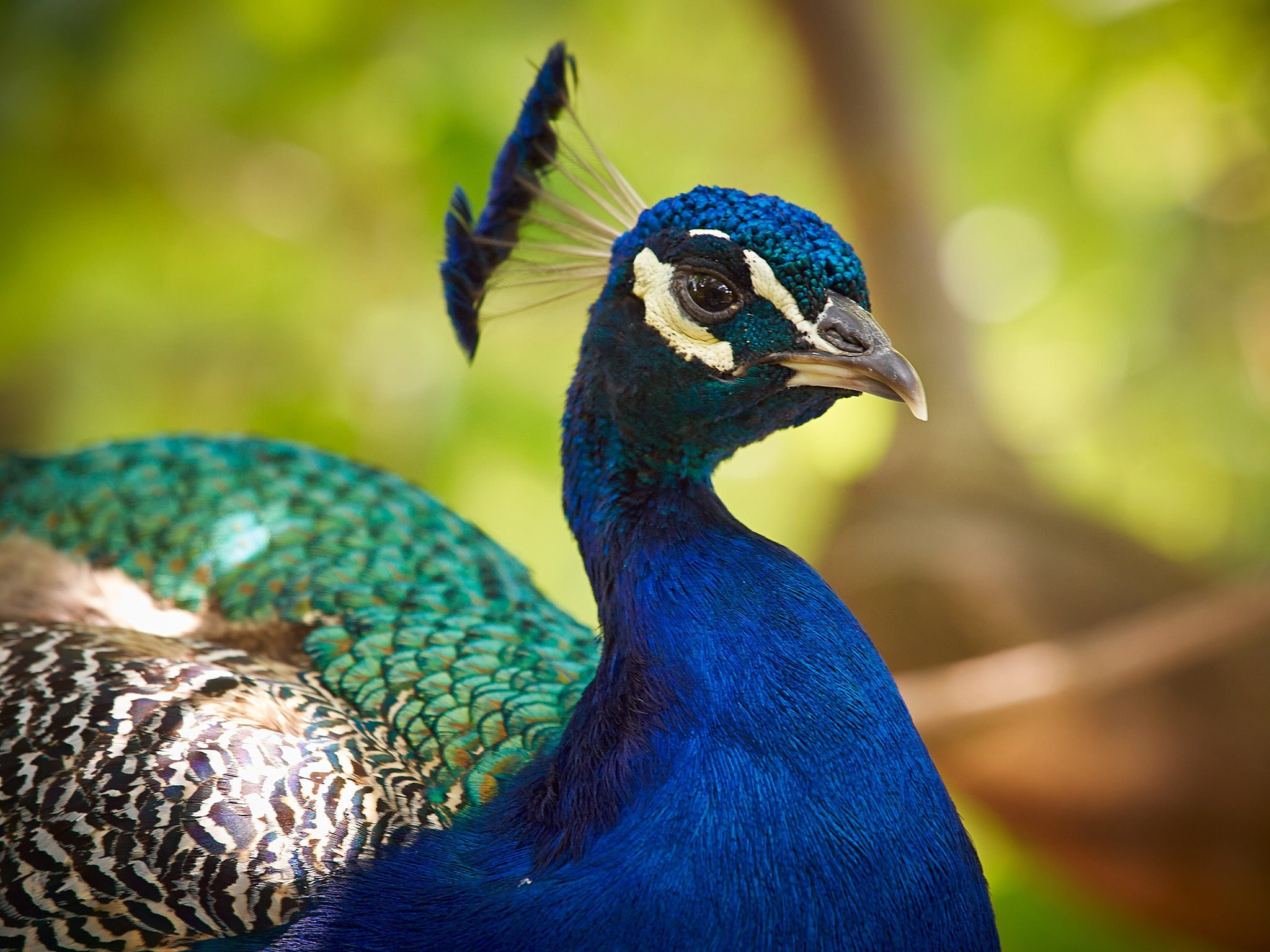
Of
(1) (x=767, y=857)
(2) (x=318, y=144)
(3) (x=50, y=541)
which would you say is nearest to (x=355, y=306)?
(2) (x=318, y=144)

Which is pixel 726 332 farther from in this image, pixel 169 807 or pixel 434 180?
pixel 434 180

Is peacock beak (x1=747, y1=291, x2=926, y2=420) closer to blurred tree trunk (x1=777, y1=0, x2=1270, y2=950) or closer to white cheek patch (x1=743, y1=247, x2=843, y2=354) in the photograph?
white cheek patch (x1=743, y1=247, x2=843, y2=354)

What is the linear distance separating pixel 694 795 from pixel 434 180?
3.03 m

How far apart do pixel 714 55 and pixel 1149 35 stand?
6.38ft

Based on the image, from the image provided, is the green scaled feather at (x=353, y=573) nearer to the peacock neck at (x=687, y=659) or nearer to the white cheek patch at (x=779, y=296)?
the peacock neck at (x=687, y=659)

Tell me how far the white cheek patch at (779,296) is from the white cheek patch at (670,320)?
6 centimetres

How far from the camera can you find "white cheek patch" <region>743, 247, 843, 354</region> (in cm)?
103

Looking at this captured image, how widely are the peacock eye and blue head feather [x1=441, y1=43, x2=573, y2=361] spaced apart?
35cm

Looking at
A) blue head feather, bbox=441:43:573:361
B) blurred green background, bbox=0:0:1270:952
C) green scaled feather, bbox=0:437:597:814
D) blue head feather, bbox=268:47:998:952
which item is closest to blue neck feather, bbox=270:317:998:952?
blue head feather, bbox=268:47:998:952

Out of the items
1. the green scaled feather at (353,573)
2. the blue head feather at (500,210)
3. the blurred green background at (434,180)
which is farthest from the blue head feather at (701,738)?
the blurred green background at (434,180)

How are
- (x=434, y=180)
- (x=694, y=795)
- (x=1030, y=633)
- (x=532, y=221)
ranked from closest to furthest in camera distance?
1. (x=694, y=795)
2. (x=532, y=221)
3. (x=1030, y=633)
4. (x=434, y=180)

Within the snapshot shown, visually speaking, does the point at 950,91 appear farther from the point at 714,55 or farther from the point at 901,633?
the point at 901,633

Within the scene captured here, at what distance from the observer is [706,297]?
3.55 ft

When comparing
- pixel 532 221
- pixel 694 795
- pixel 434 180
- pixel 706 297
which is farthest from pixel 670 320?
pixel 434 180
